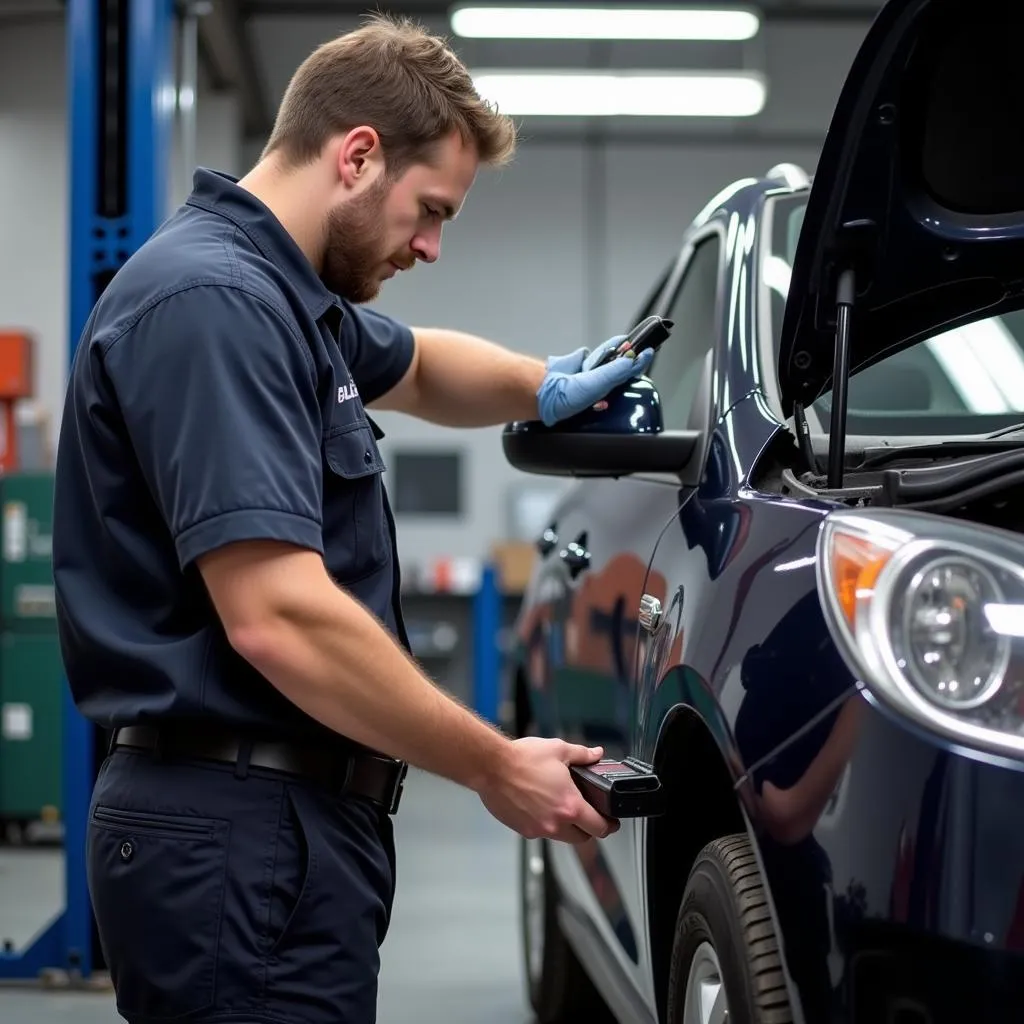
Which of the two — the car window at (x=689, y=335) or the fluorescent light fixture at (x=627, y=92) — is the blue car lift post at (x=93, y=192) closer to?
the car window at (x=689, y=335)

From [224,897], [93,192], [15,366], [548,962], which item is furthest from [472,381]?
[15,366]

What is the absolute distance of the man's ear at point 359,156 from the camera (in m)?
1.68

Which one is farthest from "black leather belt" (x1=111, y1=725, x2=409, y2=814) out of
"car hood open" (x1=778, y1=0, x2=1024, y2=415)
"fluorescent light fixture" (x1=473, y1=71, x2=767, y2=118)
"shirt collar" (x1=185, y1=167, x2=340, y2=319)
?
"fluorescent light fixture" (x1=473, y1=71, x2=767, y2=118)

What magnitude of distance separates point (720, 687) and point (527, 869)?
190 centimetres

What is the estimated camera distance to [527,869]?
336 centimetres

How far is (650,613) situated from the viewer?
197cm

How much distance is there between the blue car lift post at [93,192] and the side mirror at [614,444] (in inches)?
83.2

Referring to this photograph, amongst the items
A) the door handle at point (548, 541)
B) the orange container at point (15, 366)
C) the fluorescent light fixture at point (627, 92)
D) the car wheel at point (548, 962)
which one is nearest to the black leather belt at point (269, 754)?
the door handle at point (548, 541)

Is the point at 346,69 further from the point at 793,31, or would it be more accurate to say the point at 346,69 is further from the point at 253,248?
the point at 793,31

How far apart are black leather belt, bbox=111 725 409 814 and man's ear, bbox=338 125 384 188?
2.12 feet

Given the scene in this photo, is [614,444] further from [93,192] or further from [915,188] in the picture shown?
[93,192]

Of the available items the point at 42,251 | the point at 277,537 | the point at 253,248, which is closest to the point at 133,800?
the point at 277,537

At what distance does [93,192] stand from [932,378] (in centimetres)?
245

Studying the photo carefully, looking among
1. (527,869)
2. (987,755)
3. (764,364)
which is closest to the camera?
(987,755)
